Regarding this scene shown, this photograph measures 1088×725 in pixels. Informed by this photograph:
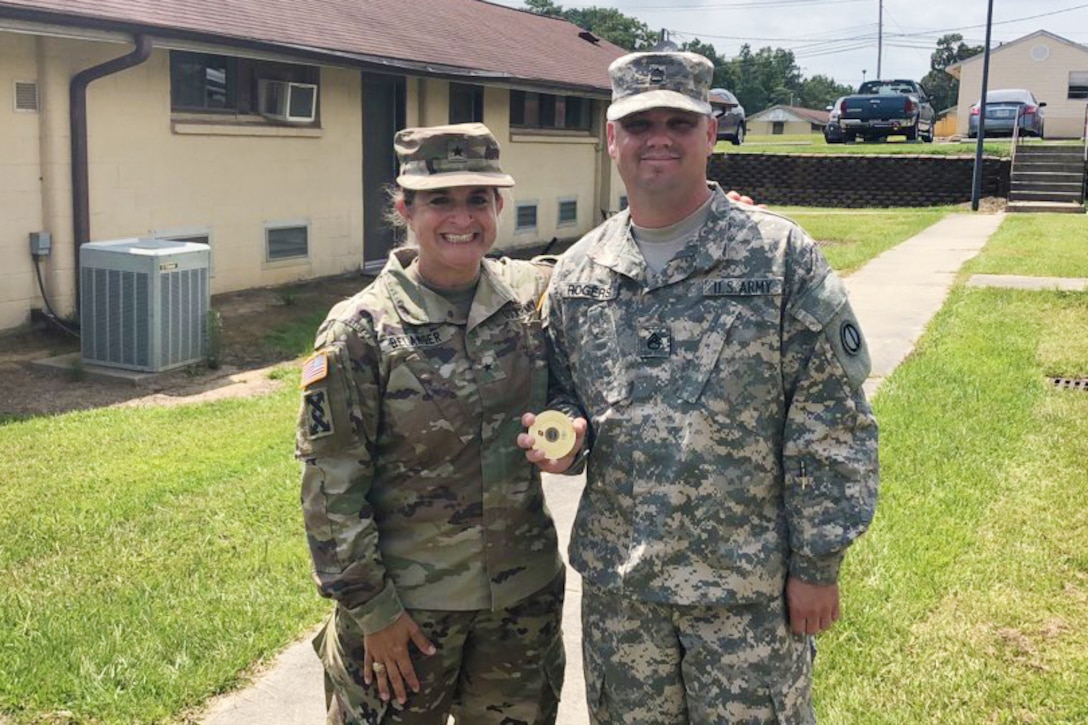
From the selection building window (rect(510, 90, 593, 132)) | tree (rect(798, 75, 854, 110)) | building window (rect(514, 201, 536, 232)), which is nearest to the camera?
building window (rect(514, 201, 536, 232))

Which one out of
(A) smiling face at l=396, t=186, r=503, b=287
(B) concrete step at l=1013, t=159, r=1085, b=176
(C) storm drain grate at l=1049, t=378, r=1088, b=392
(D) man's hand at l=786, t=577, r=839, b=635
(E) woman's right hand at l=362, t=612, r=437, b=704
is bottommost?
(C) storm drain grate at l=1049, t=378, r=1088, b=392

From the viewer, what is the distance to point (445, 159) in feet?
7.93

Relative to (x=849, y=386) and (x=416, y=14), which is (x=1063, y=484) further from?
(x=416, y=14)

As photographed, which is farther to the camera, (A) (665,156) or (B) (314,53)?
(B) (314,53)

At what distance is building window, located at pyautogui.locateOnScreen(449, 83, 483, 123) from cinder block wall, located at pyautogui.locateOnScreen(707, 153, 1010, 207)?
9291 millimetres

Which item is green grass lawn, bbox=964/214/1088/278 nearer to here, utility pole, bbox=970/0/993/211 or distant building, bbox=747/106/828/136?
utility pole, bbox=970/0/993/211

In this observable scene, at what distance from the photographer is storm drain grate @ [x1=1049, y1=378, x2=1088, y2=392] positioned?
7234 mm

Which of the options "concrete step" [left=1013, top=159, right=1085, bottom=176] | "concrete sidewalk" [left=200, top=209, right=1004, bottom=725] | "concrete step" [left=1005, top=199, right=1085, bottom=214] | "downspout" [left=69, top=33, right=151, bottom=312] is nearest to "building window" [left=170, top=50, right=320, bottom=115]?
"downspout" [left=69, top=33, right=151, bottom=312]

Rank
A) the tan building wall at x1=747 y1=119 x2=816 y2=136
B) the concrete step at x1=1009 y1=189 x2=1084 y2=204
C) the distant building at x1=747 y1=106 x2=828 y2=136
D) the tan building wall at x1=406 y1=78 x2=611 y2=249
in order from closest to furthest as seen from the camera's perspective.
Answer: the tan building wall at x1=406 y1=78 x2=611 y2=249 → the concrete step at x1=1009 y1=189 x2=1084 y2=204 → the distant building at x1=747 y1=106 x2=828 y2=136 → the tan building wall at x1=747 y1=119 x2=816 y2=136

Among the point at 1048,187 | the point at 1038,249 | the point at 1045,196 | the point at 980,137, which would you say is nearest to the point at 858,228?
the point at 1038,249

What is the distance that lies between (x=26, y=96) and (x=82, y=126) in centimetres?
52

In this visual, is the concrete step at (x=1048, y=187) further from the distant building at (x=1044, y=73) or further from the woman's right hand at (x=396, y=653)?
the woman's right hand at (x=396, y=653)

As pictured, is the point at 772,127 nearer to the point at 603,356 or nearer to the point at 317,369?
the point at 603,356

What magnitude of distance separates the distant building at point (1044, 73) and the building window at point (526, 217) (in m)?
29.3
